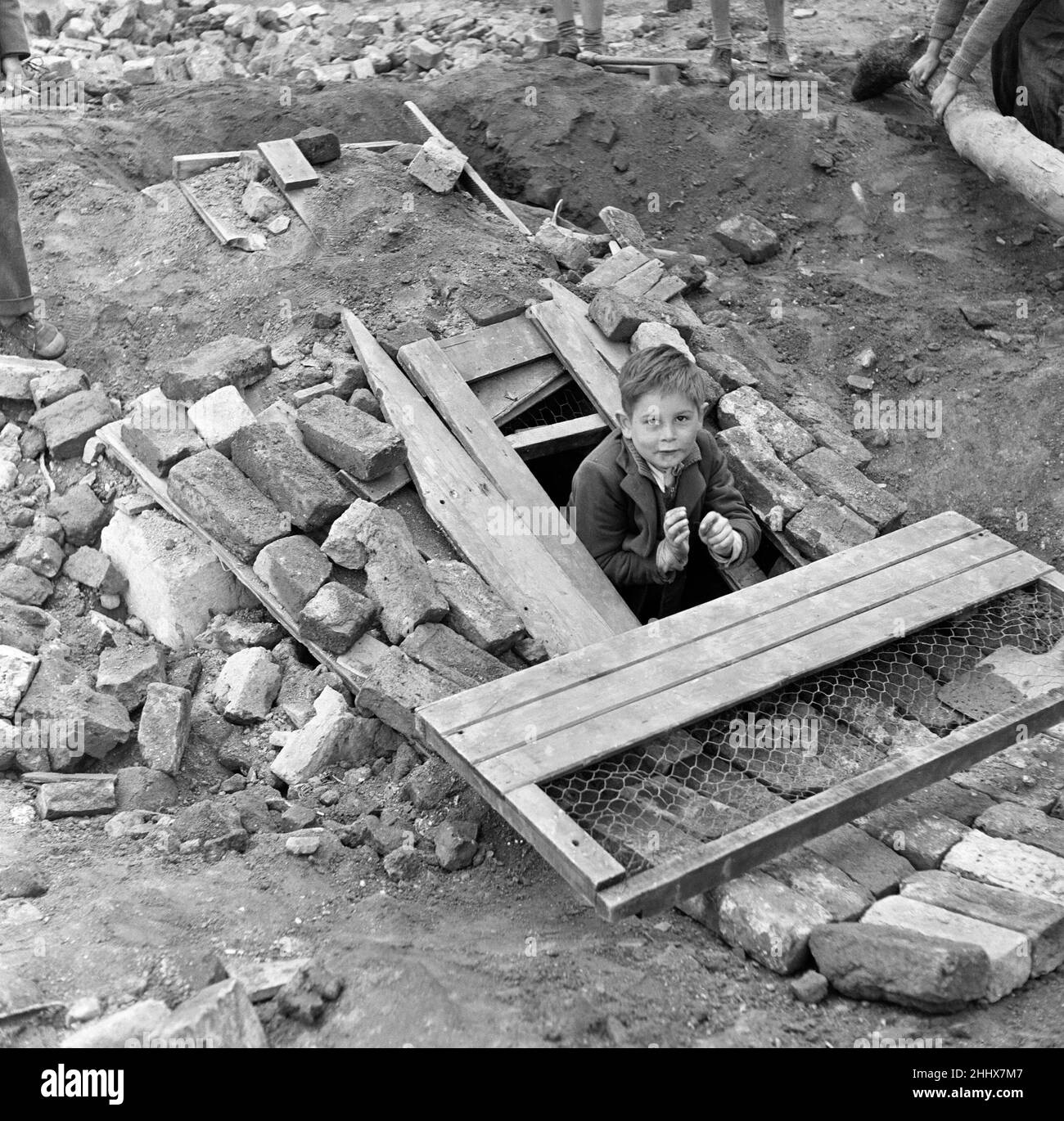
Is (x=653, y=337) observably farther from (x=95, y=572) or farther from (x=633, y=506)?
(x=95, y=572)

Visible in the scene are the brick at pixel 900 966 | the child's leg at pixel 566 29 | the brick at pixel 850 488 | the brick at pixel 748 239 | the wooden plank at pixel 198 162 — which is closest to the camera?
the brick at pixel 900 966

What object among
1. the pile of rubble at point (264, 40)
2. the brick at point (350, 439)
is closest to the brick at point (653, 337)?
the brick at point (350, 439)

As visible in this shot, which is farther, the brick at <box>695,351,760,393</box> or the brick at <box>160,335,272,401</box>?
the brick at <box>695,351,760,393</box>

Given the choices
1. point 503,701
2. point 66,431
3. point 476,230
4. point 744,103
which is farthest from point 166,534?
point 744,103

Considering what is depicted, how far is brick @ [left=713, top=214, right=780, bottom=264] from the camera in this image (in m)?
6.78

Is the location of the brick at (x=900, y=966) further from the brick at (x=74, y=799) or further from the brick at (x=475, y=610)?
the brick at (x=74, y=799)

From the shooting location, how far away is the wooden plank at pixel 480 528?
4.50 metres

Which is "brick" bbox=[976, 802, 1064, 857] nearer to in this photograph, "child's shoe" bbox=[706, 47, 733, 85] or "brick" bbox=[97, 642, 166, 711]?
"brick" bbox=[97, 642, 166, 711]

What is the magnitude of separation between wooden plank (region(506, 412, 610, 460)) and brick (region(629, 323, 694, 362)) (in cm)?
41

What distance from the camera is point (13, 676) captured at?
4.11 m

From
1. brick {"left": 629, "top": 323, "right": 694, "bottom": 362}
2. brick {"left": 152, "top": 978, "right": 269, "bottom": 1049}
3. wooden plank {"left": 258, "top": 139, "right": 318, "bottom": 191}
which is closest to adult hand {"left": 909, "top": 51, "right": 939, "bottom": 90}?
brick {"left": 629, "top": 323, "right": 694, "bottom": 362}

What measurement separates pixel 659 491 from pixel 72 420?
8.77ft

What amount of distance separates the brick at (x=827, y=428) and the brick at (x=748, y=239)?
140cm

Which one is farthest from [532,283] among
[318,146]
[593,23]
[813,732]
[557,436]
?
[593,23]
